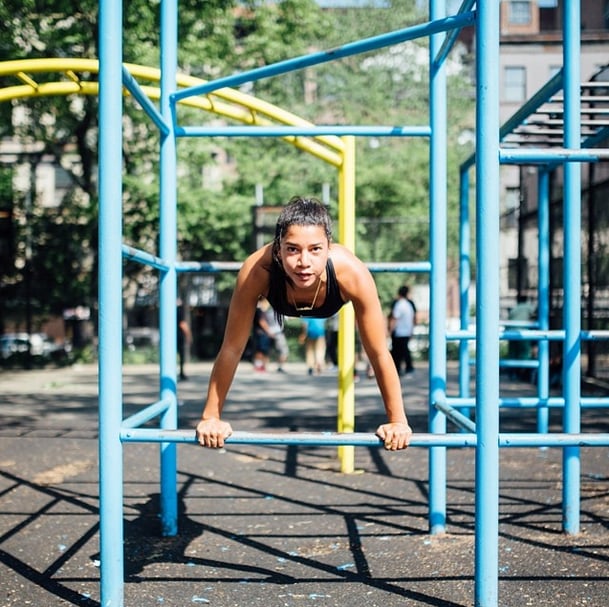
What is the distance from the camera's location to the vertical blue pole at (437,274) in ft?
11.7

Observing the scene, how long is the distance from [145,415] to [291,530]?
1.21 m

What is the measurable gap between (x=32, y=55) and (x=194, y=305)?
923cm

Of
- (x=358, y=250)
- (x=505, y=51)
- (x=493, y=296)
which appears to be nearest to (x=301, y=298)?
(x=493, y=296)

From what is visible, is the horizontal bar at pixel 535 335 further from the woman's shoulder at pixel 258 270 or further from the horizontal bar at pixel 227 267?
the woman's shoulder at pixel 258 270

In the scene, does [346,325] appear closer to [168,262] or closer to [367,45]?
[168,262]

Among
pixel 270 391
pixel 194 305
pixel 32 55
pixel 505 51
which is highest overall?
pixel 505 51

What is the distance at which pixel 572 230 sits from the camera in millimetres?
3465

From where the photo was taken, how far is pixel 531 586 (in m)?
2.93

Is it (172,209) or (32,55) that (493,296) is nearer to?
(172,209)

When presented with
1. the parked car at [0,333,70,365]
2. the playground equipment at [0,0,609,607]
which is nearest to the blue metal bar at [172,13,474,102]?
the playground equipment at [0,0,609,607]

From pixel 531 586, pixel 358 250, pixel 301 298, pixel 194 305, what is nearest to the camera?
pixel 301 298

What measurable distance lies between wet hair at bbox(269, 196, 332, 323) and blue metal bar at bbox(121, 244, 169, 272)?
0.54 metres

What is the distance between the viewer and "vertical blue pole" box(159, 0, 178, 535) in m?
3.59

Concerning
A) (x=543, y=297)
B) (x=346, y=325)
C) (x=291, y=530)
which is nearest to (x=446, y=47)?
(x=346, y=325)
